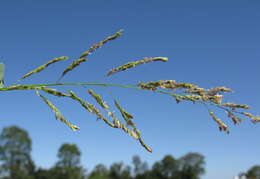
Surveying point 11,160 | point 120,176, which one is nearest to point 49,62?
point 11,160

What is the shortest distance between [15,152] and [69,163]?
1446 centimetres

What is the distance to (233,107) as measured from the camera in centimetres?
89

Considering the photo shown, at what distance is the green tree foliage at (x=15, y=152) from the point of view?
253 ft

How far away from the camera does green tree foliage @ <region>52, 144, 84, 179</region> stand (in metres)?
Result: 88.2

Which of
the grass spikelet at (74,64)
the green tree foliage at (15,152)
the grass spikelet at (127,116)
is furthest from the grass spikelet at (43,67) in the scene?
the green tree foliage at (15,152)

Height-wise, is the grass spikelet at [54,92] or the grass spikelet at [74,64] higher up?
the grass spikelet at [74,64]

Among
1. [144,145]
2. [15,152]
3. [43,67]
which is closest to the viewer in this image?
[144,145]

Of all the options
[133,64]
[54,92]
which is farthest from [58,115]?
[133,64]

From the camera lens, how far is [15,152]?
262ft

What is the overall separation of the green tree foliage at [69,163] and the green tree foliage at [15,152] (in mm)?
7183

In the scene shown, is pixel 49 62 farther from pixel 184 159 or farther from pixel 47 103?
pixel 184 159

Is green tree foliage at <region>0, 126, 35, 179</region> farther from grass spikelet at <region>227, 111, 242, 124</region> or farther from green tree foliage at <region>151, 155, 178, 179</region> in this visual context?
grass spikelet at <region>227, 111, 242, 124</region>

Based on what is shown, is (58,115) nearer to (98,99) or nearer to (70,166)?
(98,99)

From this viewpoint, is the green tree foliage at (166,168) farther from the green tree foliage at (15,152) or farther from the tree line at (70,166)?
the green tree foliage at (15,152)
